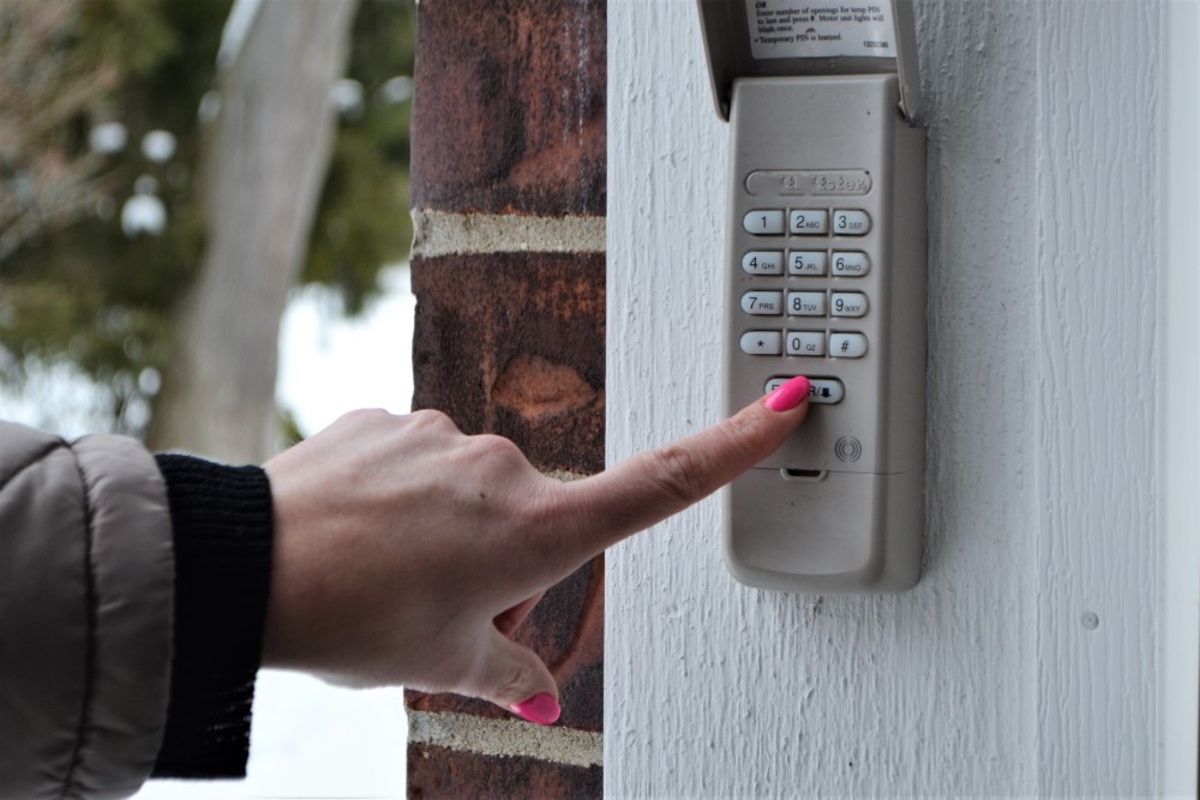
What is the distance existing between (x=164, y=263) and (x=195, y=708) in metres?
4.68

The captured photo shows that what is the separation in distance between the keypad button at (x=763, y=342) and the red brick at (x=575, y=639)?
126 millimetres

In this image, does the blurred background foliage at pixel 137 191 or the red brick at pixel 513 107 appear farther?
the blurred background foliage at pixel 137 191

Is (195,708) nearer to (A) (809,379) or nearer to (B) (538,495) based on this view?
(B) (538,495)

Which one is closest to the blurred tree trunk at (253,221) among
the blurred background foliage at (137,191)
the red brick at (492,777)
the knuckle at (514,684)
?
the blurred background foliage at (137,191)

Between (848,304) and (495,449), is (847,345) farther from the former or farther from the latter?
(495,449)

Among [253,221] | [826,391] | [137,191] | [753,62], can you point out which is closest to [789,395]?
[826,391]

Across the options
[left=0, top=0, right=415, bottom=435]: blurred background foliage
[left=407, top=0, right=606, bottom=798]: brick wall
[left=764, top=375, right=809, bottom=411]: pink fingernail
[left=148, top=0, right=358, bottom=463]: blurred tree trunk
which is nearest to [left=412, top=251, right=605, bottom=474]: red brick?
[left=407, top=0, right=606, bottom=798]: brick wall

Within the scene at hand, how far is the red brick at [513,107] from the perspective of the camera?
0.48m

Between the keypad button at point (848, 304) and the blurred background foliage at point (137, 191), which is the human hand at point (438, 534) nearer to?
the keypad button at point (848, 304)

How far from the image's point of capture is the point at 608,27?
46 cm

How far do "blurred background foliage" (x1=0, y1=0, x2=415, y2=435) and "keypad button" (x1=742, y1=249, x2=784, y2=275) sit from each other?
4.02 m

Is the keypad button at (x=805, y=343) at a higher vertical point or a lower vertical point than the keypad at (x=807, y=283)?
lower

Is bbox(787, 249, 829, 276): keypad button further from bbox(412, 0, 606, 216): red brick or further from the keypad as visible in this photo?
bbox(412, 0, 606, 216): red brick

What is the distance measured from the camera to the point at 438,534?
0.38 m
